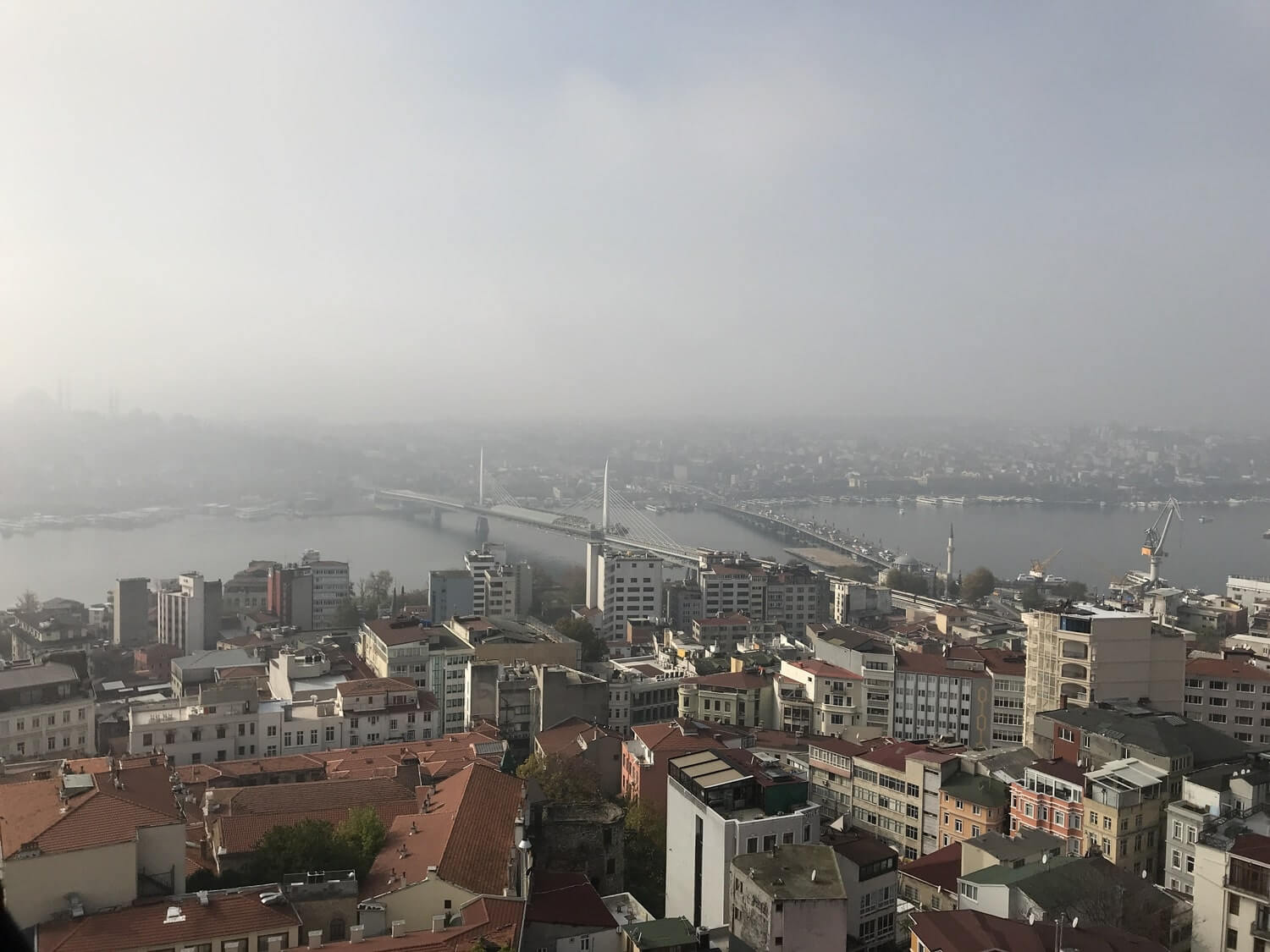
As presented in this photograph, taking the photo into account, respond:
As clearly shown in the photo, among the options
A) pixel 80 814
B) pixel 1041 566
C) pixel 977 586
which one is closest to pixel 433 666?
pixel 80 814

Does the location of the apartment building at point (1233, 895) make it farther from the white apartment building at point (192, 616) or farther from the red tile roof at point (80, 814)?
the white apartment building at point (192, 616)

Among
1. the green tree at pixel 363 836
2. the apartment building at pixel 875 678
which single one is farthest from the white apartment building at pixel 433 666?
the green tree at pixel 363 836

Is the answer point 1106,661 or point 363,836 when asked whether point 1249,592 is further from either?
point 363,836

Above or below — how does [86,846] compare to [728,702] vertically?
above

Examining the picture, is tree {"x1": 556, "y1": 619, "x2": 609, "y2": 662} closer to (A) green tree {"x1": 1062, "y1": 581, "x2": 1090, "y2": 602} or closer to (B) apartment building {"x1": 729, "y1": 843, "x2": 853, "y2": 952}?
(B) apartment building {"x1": 729, "y1": 843, "x2": 853, "y2": 952}

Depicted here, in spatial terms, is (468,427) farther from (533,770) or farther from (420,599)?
(533,770)

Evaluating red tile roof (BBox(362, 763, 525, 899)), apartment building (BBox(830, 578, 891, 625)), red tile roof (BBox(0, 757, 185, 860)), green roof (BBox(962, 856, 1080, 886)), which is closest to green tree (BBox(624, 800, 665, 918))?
red tile roof (BBox(362, 763, 525, 899))
